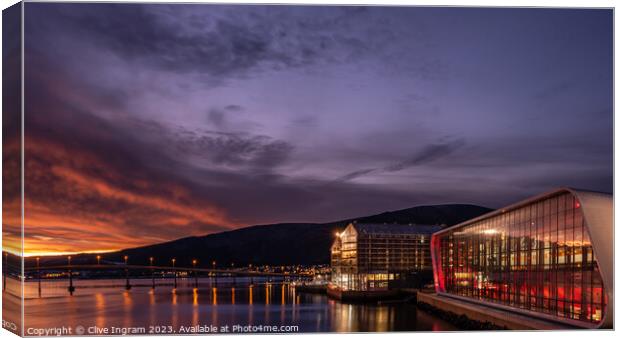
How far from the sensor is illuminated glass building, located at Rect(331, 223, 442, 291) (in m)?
59.7

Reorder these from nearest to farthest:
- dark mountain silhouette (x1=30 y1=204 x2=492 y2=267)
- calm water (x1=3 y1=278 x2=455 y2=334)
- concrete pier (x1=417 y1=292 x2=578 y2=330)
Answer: concrete pier (x1=417 y1=292 x2=578 y2=330) < calm water (x1=3 y1=278 x2=455 y2=334) < dark mountain silhouette (x1=30 y1=204 x2=492 y2=267)

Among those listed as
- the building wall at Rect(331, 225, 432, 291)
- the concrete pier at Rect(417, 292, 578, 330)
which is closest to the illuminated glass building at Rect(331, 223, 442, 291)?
the building wall at Rect(331, 225, 432, 291)

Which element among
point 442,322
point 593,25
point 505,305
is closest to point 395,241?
point 442,322

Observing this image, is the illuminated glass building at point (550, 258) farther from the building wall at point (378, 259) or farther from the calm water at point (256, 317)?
the building wall at point (378, 259)

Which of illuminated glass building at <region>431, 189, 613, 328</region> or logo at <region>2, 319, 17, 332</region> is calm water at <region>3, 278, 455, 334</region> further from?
logo at <region>2, 319, 17, 332</region>

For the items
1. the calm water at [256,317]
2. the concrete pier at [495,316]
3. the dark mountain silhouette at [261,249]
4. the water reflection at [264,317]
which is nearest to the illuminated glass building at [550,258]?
the concrete pier at [495,316]

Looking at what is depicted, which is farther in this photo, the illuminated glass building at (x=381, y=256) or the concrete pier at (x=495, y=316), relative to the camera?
the illuminated glass building at (x=381, y=256)

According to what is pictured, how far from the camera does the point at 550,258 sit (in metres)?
21.3

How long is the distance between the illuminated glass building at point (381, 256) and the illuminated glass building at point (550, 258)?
28.8 m

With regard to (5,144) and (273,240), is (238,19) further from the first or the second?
(273,240)

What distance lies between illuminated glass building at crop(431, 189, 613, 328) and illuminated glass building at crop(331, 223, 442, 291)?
2883 centimetres

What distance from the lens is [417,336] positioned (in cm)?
1884

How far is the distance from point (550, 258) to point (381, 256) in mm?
40151

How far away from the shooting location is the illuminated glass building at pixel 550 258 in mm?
18469
